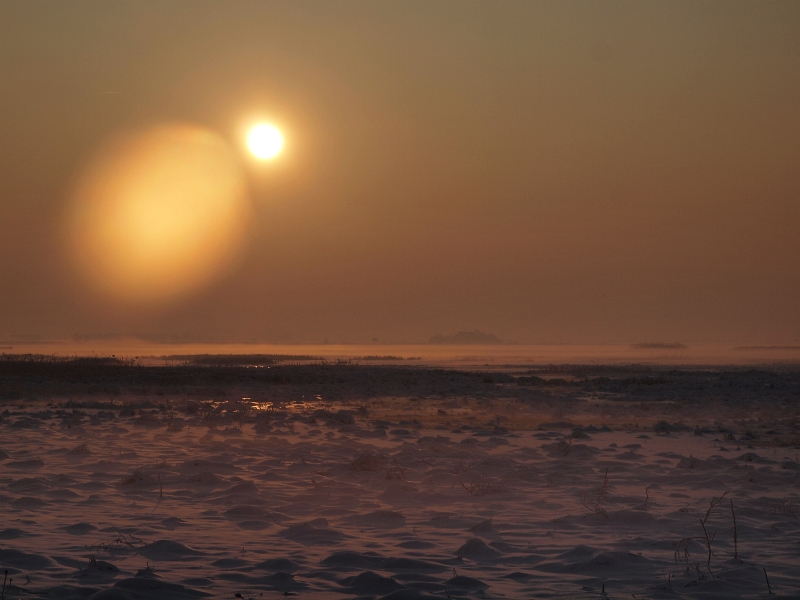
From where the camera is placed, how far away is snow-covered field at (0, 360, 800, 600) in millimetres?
6156

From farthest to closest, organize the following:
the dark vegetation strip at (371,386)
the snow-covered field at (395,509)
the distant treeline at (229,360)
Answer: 1. the distant treeline at (229,360)
2. the dark vegetation strip at (371,386)
3. the snow-covered field at (395,509)

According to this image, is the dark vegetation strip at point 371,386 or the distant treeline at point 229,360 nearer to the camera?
the dark vegetation strip at point 371,386

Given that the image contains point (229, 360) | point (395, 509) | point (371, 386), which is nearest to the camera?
point (395, 509)

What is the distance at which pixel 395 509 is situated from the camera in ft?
29.6

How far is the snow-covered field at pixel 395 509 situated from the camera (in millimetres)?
6156

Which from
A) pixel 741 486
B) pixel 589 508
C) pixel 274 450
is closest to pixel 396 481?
pixel 589 508

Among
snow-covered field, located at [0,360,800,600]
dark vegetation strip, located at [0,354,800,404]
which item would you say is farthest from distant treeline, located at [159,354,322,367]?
snow-covered field, located at [0,360,800,600]

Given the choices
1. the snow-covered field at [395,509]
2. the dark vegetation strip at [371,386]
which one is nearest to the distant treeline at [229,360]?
the dark vegetation strip at [371,386]

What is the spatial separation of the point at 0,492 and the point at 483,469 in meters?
6.53

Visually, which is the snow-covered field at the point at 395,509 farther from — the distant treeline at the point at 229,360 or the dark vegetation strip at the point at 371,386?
the distant treeline at the point at 229,360

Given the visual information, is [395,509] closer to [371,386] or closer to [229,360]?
[371,386]

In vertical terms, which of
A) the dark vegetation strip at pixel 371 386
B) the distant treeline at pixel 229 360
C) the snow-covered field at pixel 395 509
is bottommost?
the distant treeline at pixel 229 360

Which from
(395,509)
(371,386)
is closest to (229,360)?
(371,386)

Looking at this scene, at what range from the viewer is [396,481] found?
418 inches
